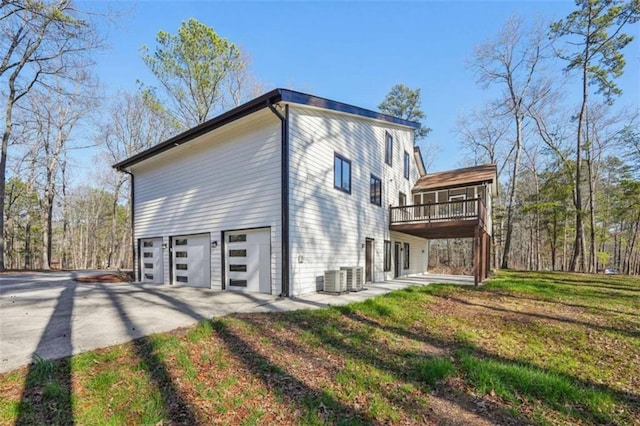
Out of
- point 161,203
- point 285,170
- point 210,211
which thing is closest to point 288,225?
point 285,170

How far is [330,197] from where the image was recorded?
9.88m

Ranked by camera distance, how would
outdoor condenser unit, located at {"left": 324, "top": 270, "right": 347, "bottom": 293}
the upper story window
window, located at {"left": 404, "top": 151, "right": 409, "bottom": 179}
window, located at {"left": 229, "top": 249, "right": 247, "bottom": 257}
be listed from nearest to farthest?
outdoor condenser unit, located at {"left": 324, "top": 270, "right": 347, "bottom": 293} → window, located at {"left": 229, "top": 249, "right": 247, "bottom": 257} → the upper story window → window, located at {"left": 404, "top": 151, "right": 409, "bottom": 179}

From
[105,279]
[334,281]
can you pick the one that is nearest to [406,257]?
[334,281]

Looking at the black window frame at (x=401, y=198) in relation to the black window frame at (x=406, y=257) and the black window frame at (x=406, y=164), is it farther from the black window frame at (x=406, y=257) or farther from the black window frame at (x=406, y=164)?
the black window frame at (x=406, y=257)

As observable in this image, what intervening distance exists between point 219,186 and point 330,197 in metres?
3.75

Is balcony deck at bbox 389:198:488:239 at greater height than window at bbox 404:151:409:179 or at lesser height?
lesser

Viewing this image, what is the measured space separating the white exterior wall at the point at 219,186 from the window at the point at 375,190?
5.49 m

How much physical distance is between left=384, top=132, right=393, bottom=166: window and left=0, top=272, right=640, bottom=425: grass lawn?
385 inches

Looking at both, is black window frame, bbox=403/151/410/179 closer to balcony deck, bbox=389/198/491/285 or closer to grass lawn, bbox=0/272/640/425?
balcony deck, bbox=389/198/491/285

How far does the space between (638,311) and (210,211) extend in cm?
1200

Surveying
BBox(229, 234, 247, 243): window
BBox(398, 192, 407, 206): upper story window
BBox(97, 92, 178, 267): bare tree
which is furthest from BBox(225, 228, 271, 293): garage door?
BBox(97, 92, 178, 267): bare tree

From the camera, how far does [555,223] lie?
2516 centimetres

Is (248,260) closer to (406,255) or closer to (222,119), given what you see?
(222,119)

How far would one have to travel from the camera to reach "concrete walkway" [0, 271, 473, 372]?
4180mm
